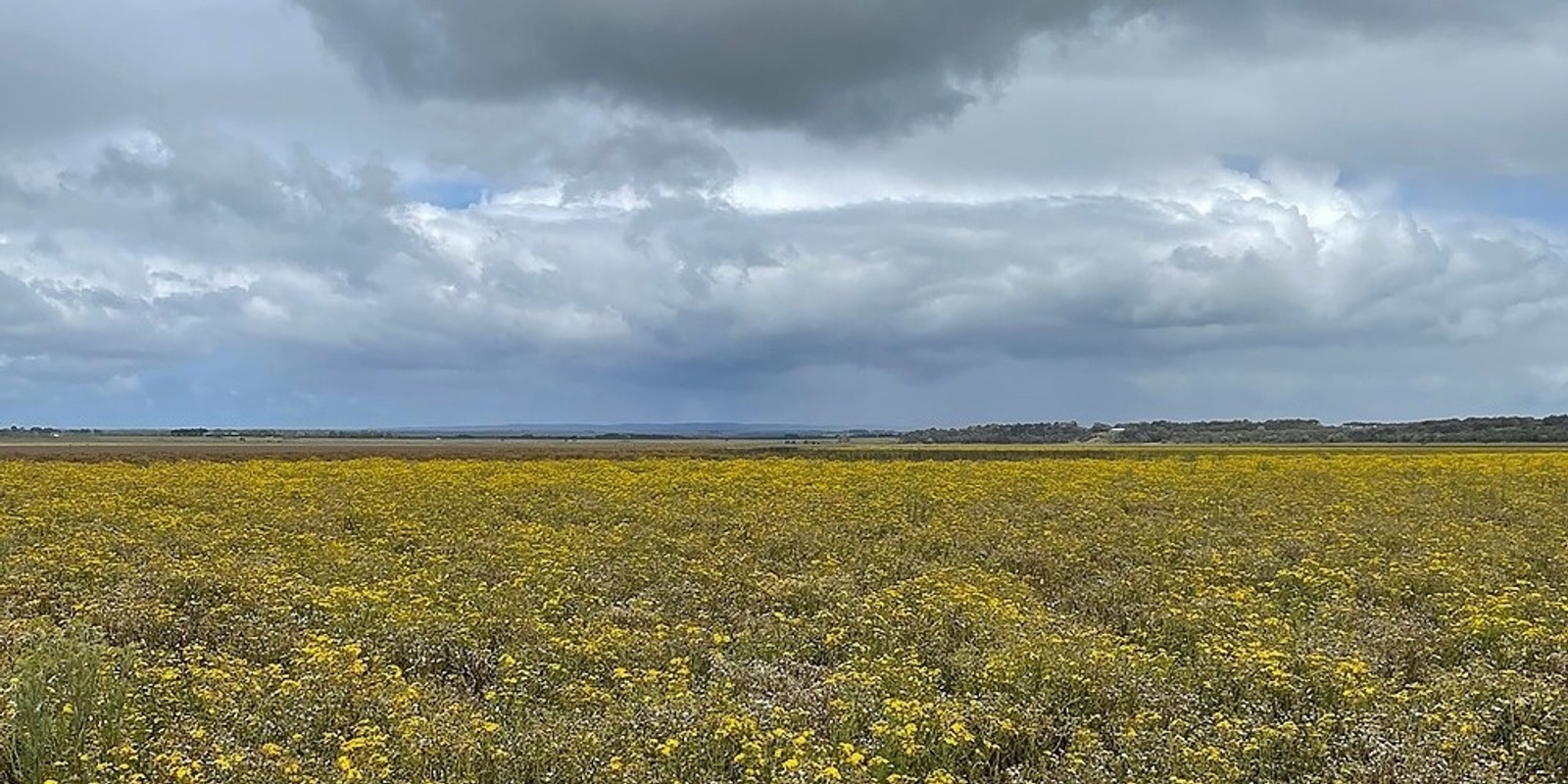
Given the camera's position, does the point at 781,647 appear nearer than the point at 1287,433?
Yes

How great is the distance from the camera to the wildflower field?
27.7 ft

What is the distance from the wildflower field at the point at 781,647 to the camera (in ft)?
27.7

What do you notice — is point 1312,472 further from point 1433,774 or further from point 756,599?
point 1433,774

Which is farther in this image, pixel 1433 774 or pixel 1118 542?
pixel 1118 542

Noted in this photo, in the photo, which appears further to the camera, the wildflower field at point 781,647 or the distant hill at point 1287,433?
the distant hill at point 1287,433

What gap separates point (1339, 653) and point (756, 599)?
6.99 metres

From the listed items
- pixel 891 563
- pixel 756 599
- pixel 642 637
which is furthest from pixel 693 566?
pixel 642 637

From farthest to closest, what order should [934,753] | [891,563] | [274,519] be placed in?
[274,519]
[891,563]
[934,753]

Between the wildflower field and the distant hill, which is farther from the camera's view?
the distant hill

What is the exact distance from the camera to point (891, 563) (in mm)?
17609

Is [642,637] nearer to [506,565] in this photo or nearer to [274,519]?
[506,565]

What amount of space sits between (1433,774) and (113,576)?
1621cm

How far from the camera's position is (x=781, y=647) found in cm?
1211

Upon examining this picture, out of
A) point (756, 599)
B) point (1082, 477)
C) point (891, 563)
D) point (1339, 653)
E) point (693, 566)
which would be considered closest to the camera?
point (1339, 653)
